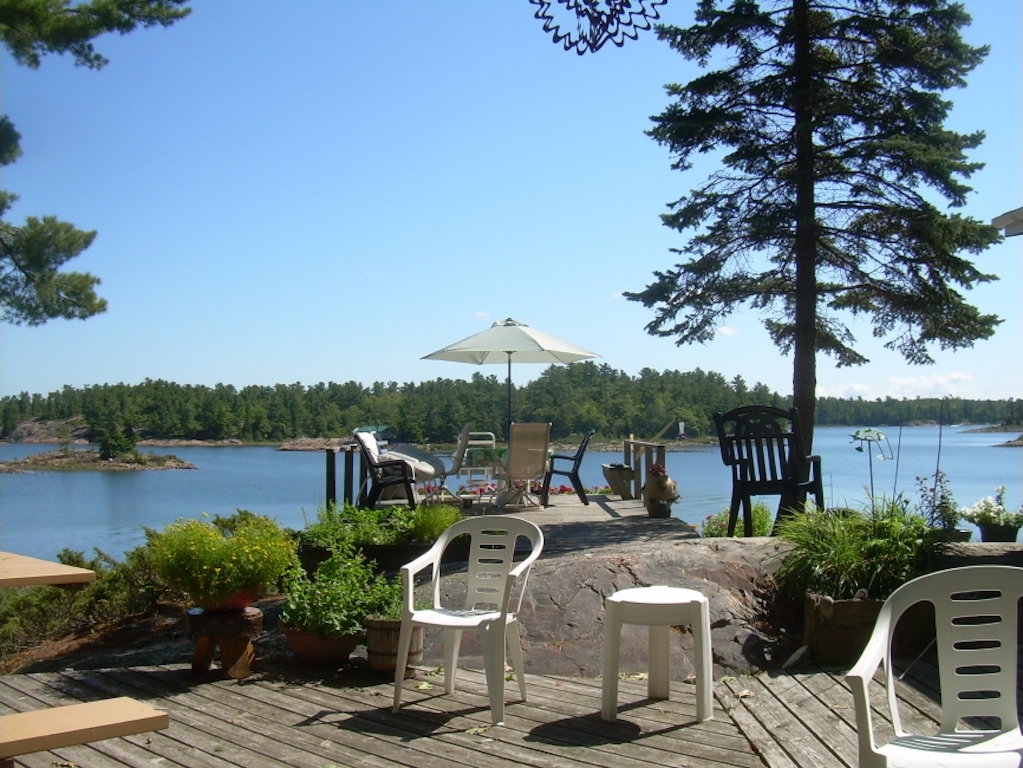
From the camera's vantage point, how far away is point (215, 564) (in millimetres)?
4504

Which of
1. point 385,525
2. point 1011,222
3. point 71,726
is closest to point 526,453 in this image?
point 385,525

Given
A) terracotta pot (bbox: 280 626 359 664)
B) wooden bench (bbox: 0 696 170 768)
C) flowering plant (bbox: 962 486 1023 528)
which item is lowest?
terracotta pot (bbox: 280 626 359 664)

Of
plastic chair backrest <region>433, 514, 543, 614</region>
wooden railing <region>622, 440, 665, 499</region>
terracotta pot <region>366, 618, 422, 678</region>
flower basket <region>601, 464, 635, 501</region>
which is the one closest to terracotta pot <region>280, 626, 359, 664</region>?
terracotta pot <region>366, 618, 422, 678</region>

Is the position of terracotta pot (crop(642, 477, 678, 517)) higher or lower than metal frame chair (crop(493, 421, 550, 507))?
lower

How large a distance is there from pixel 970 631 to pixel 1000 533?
358 centimetres

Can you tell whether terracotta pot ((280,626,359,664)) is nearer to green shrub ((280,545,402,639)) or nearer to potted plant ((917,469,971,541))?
green shrub ((280,545,402,639))

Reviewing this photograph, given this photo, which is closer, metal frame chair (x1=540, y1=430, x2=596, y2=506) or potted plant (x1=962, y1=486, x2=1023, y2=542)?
potted plant (x1=962, y1=486, x2=1023, y2=542)

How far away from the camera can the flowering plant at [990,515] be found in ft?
19.4

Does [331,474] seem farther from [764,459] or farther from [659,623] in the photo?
[659,623]

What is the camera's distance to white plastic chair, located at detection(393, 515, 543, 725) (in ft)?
12.7

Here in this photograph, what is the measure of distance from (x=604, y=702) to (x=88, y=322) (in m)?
8.15

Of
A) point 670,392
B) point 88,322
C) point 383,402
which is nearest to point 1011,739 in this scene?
point 88,322

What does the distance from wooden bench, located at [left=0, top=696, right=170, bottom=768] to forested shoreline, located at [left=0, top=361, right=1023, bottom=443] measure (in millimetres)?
5737

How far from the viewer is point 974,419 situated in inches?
291
